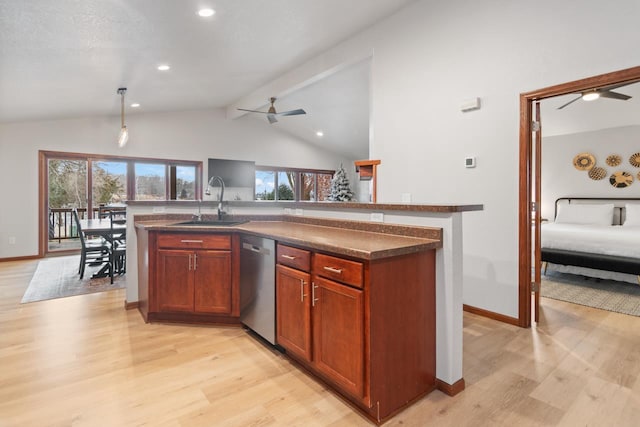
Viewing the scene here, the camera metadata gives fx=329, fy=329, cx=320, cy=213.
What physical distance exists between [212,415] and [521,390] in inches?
67.6

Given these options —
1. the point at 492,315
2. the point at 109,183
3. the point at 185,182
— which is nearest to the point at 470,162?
the point at 492,315

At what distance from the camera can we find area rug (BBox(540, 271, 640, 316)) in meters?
3.30

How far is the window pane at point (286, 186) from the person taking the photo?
9.36 meters

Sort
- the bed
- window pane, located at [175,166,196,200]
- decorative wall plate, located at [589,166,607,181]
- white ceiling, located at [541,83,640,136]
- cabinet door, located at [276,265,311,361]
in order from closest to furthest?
cabinet door, located at [276,265,311,361] → the bed → white ceiling, located at [541,83,640,136] → decorative wall plate, located at [589,166,607,181] → window pane, located at [175,166,196,200]

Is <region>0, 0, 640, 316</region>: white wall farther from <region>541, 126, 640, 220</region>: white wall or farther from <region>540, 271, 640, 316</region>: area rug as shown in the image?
<region>541, 126, 640, 220</region>: white wall

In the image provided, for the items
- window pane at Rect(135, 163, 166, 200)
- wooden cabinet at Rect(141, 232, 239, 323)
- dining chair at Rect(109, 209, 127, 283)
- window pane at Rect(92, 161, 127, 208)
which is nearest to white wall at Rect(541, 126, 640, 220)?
wooden cabinet at Rect(141, 232, 239, 323)

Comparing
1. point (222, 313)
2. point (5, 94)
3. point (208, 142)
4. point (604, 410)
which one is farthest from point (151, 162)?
point (604, 410)

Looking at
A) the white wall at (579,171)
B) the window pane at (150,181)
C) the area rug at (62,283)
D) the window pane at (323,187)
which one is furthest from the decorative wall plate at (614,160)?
the window pane at (150,181)

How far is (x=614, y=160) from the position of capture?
5.80 m

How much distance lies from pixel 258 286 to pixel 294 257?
581 millimetres

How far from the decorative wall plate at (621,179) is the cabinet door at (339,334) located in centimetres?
656

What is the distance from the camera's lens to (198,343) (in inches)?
98.7

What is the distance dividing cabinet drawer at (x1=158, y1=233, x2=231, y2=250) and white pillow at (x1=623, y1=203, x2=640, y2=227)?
20.2 ft

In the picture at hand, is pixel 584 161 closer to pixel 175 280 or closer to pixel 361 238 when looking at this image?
pixel 361 238
